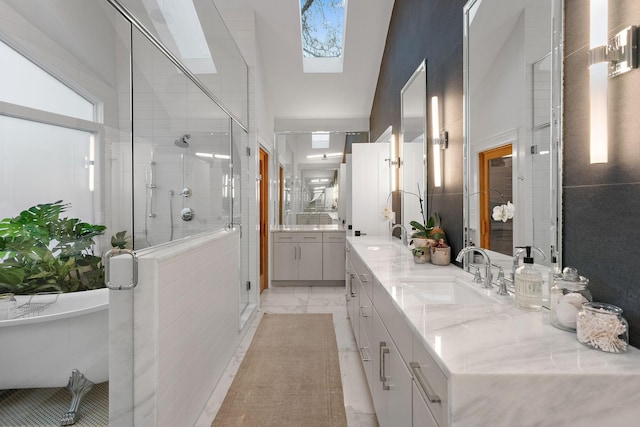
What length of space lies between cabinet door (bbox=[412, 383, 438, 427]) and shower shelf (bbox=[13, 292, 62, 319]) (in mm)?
1426

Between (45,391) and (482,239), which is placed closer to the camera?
(45,391)

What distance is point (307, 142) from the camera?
5375mm

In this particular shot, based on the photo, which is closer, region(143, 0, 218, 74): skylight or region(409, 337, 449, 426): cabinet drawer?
region(409, 337, 449, 426): cabinet drawer

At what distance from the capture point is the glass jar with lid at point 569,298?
0.98m

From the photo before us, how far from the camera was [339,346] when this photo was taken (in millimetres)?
2941

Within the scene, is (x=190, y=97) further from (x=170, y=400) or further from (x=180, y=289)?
(x=170, y=400)

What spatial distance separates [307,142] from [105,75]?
3.98m

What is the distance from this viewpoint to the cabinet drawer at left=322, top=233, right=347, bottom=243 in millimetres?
4891

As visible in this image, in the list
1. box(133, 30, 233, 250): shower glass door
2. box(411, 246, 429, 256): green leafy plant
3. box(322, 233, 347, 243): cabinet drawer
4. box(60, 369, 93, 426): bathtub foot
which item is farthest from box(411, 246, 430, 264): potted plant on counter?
box(322, 233, 347, 243): cabinet drawer

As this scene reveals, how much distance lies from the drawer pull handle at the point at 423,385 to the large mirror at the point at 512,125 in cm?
61

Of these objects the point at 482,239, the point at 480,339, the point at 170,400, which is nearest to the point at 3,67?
the point at 170,400

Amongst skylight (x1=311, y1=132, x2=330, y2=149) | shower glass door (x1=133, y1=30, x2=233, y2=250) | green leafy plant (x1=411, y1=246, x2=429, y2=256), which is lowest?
green leafy plant (x1=411, y1=246, x2=429, y2=256)

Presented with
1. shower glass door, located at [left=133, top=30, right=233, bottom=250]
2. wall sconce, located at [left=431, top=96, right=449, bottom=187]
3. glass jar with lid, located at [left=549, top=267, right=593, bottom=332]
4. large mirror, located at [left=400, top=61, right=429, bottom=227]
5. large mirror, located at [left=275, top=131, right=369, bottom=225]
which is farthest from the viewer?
large mirror, located at [left=275, top=131, right=369, bottom=225]

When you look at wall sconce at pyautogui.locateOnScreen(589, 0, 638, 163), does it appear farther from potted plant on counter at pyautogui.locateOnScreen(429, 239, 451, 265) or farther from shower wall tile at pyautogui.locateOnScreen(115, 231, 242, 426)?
shower wall tile at pyautogui.locateOnScreen(115, 231, 242, 426)
